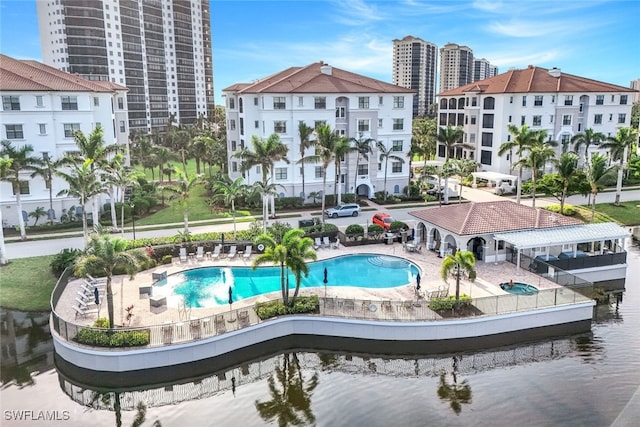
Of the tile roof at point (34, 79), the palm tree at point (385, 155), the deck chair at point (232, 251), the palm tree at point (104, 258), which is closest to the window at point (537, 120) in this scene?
the palm tree at point (385, 155)

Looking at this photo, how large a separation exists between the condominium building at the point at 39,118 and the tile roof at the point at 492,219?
31.8 m

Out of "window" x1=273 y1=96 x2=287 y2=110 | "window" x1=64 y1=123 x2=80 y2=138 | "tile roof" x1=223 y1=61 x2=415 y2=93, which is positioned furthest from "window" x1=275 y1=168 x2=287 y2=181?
"window" x1=64 y1=123 x2=80 y2=138

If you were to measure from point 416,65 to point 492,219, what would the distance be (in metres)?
140

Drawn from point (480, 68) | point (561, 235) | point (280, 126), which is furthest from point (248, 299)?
point (480, 68)

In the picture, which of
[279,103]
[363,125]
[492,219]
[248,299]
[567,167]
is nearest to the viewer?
[248,299]

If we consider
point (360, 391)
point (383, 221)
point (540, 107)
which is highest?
point (540, 107)

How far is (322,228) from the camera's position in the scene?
3972cm

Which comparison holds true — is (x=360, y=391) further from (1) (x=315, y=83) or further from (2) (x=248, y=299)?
(1) (x=315, y=83)

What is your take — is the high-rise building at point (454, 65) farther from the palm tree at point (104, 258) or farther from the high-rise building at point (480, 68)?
the palm tree at point (104, 258)

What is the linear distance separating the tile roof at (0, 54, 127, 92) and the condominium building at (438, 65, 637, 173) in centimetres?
4685

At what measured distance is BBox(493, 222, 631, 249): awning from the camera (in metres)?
31.1

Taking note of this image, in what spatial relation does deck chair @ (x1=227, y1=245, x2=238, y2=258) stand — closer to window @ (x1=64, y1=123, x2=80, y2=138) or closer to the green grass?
the green grass

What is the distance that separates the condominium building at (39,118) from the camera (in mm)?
42344

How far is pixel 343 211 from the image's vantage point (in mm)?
47250
